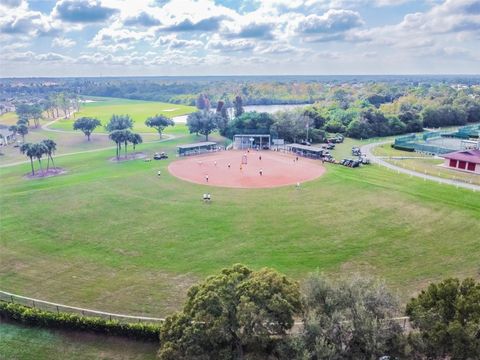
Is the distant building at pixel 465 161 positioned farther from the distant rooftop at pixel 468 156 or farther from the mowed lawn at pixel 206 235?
the mowed lawn at pixel 206 235

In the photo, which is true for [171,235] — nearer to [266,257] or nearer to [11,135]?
[266,257]

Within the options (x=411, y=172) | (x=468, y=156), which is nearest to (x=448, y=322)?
(x=411, y=172)

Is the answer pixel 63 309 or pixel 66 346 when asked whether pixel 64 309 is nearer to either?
pixel 63 309

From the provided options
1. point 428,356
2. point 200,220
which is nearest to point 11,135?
point 200,220

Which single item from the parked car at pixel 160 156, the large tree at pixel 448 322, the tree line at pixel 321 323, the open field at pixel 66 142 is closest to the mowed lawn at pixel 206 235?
the tree line at pixel 321 323

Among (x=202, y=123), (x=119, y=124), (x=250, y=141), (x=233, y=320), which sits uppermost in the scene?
(x=119, y=124)

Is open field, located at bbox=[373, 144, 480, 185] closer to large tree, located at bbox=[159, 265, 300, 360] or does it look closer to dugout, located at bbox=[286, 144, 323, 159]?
dugout, located at bbox=[286, 144, 323, 159]

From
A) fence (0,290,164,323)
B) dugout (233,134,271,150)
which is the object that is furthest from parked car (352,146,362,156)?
fence (0,290,164,323)
